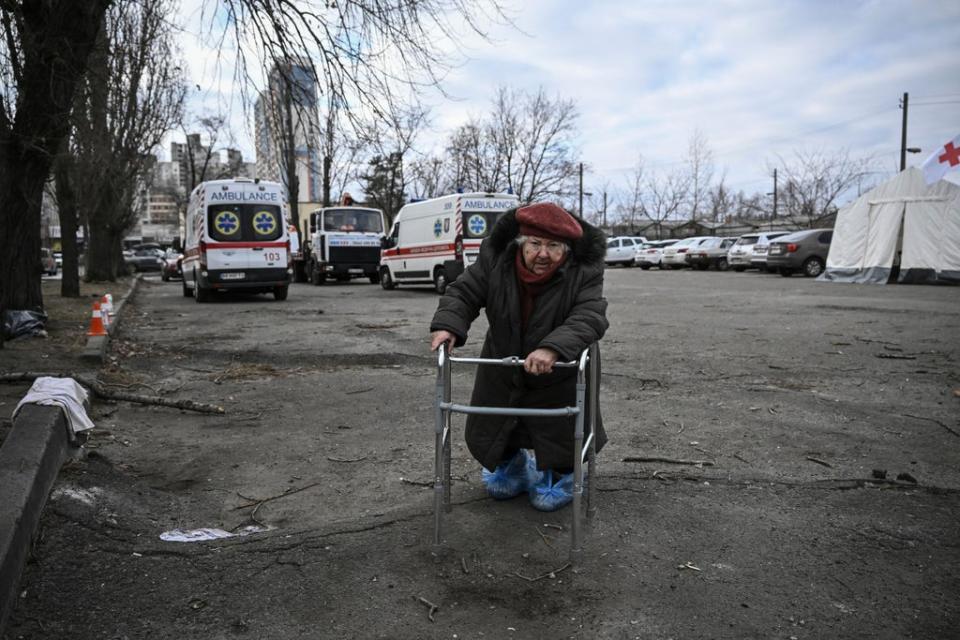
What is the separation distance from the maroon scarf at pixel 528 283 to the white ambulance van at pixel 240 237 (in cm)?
1365

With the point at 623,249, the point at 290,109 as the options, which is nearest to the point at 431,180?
the point at 623,249

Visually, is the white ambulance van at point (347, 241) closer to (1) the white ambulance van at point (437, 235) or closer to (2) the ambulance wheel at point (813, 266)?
(1) the white ambulance van at point (437, 235)

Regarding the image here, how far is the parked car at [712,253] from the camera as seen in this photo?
3192cm

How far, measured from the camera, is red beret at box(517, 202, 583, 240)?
310 cm

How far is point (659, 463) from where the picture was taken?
13.5 feet

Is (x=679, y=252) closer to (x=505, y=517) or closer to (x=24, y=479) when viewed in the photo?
(x=505, y=517)

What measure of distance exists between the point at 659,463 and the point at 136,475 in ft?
10.0

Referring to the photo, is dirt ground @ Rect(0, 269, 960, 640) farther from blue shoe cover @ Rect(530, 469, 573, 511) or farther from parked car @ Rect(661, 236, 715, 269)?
parked car @ Rect(661, 236, 715, 269)

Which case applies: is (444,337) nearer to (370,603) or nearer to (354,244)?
(370,603)

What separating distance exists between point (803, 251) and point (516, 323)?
22.2 metres

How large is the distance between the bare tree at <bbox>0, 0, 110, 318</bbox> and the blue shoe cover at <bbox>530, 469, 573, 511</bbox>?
6581 mm

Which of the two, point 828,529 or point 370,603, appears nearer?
point 370,603

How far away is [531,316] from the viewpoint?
3268 millimetres

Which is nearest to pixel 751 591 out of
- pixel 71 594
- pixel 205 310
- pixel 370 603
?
pixel 370 603
